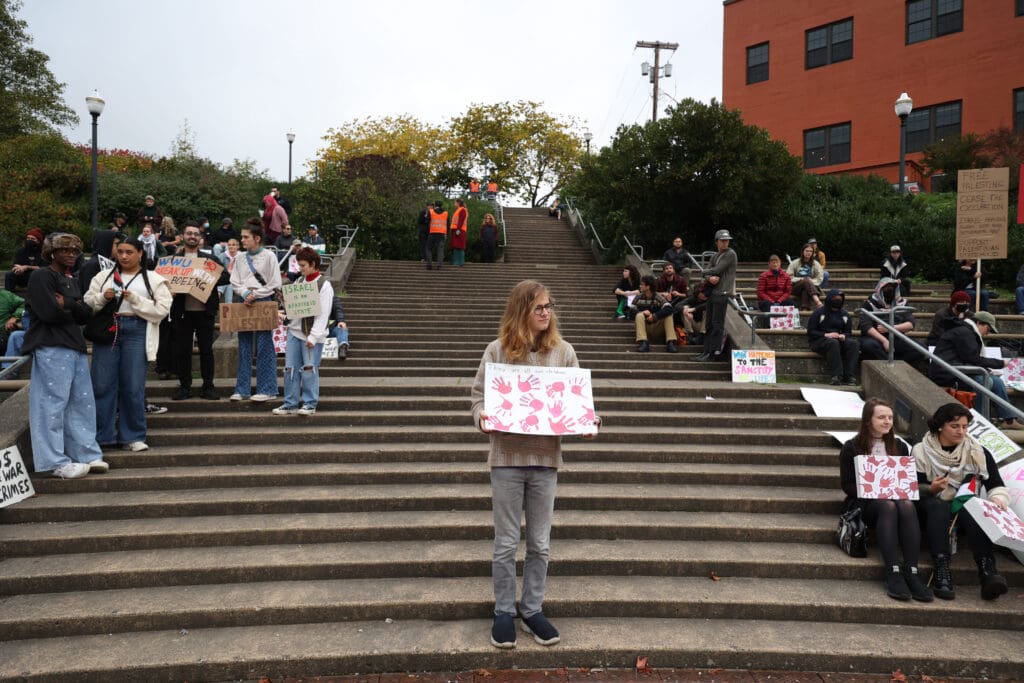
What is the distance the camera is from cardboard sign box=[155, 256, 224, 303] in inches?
278

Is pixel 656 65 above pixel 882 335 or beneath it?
above

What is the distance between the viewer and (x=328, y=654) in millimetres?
3705

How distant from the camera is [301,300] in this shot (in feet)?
22.4

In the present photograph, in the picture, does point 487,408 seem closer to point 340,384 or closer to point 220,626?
point 220,626

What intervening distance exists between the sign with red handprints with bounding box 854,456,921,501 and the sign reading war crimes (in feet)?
25.0

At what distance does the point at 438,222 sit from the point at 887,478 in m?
→ 14.3

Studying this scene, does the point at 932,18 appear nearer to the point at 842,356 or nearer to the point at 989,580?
the point at 842,356

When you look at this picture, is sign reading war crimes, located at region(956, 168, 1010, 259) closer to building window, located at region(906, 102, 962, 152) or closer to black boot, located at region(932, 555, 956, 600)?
black boot, located at region(932, 555, 956, 600)

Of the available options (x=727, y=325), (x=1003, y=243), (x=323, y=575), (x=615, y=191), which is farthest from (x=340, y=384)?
(x=615, y=191)

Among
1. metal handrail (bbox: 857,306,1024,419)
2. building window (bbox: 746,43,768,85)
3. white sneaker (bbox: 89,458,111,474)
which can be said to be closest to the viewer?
metal handrail (bbox: 857,306,1024,419)

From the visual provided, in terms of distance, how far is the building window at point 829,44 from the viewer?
29062 mm

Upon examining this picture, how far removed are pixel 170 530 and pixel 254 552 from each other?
0.75m

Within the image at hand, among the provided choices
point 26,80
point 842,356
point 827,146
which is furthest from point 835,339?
point 26,80

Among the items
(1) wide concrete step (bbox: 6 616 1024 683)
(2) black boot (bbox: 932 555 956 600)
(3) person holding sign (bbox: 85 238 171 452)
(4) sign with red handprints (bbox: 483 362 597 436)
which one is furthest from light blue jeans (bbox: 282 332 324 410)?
(2) black boot (bbox: 932 555 956 600)
